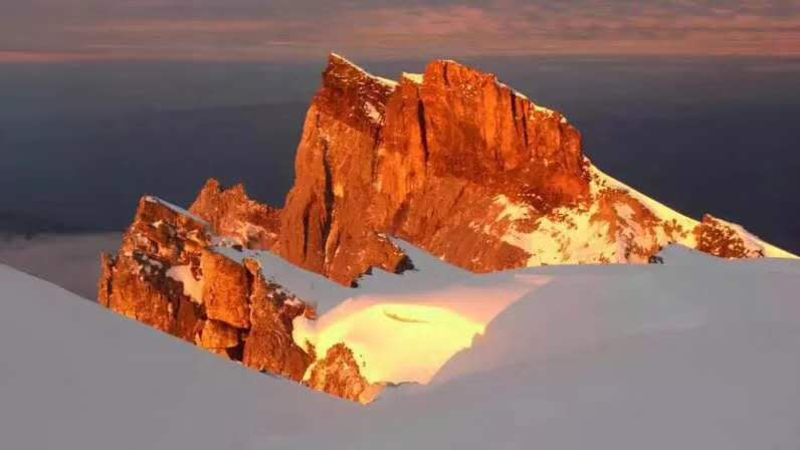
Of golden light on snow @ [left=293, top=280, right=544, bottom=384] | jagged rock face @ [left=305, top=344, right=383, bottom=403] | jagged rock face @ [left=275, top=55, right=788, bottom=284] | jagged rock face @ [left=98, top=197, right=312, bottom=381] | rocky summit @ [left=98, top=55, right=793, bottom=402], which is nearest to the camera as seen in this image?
golden light on snow @ [left=293, top=280, right=544, bottom=384]

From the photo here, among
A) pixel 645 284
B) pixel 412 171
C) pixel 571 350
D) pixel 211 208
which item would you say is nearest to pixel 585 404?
pixel 571 350

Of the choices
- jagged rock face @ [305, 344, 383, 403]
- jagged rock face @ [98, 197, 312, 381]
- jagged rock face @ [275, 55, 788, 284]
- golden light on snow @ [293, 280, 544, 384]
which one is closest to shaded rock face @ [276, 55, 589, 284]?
jagged rock face @ [275, 55, 788, 284]

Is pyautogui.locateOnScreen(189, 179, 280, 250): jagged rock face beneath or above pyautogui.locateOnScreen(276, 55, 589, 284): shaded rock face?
beneath

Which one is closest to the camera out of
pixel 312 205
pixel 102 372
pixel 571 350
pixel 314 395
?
pixel 102 372

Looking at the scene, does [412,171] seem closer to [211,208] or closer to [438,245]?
[438,245]

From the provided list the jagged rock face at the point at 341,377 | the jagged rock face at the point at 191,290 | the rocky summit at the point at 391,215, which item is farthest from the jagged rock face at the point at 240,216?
the jagged rock face at the point at 341,377

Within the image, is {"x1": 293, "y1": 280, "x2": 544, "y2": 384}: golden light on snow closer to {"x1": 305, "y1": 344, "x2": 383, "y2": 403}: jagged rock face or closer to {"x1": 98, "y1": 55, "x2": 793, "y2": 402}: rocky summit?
{"x1": 305, "y1": 344, "x2": 383, "y2": 403}: jagged rock face
